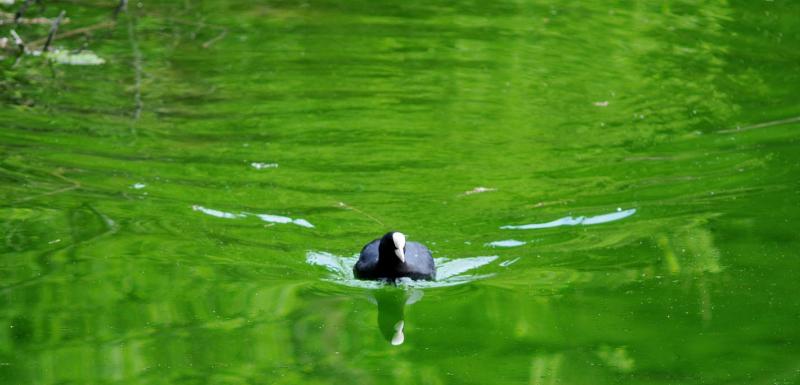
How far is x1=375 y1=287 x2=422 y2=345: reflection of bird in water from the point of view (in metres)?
6.72

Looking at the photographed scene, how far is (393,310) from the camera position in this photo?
7160 millimetres

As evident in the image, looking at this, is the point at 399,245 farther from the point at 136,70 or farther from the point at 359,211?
the point at 136,70

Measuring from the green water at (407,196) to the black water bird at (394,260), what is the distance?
140 millimetres

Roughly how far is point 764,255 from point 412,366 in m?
2.77

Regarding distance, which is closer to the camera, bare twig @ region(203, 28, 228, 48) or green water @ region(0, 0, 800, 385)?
green water @ region(0, 0, 800, 385)

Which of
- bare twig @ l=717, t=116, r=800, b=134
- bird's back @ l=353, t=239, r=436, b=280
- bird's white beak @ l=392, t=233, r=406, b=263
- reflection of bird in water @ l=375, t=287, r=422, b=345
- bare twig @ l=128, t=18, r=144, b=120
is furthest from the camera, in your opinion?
bare twig @ l=128, t=18, r=144, b=120

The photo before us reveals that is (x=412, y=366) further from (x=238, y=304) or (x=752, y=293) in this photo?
(x=752, y=293)

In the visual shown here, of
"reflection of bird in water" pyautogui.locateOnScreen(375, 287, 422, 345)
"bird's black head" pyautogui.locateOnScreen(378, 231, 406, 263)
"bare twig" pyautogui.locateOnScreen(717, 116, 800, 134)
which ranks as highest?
"bird's black head" pyautogui.locateOnScreen(378, 231, 406, 263)

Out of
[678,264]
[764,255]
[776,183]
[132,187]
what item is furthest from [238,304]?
[776,183]

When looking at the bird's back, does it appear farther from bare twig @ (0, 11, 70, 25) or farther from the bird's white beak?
bare twig @ (0, 11, 70, 25)

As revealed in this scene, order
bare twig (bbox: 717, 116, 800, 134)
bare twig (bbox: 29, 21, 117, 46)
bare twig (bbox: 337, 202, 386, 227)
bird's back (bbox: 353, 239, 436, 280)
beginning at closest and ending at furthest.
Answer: bird's back (bbox: 353, 239, 436, 280)
bare twig (bbox: 337, 202, 386, 227)
bare twig (bbox: 717, 116, 800, 134)
bare twig (bbox: 29, 21, 117, 46)

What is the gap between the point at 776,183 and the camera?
8992mm

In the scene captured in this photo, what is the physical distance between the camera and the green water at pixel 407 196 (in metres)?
6.44

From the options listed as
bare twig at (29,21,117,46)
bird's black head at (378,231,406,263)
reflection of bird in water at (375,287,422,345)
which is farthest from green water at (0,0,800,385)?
bird's black head at (378,231,406,263)
